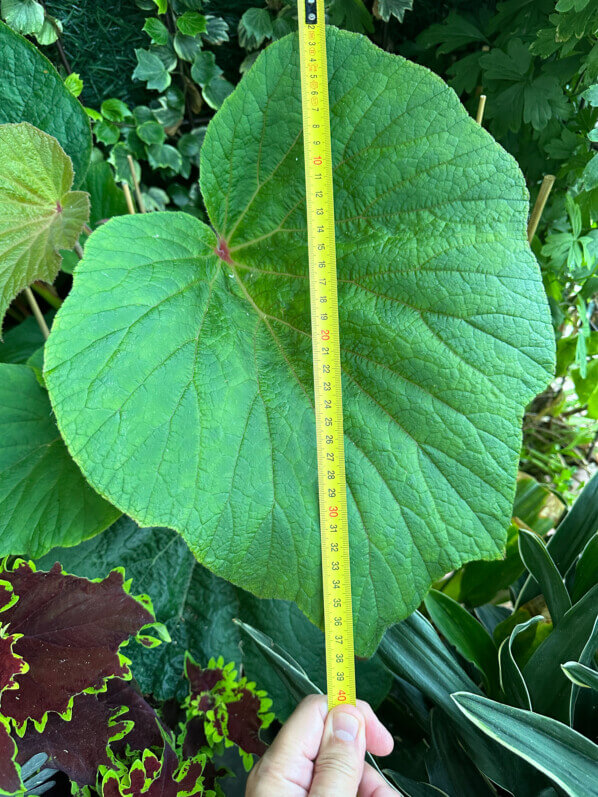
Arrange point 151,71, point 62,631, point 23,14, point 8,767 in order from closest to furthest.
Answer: point 8,767, point 62,631, point 23,14, point 151,71

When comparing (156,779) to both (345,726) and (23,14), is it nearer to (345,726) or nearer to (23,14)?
(345,726)

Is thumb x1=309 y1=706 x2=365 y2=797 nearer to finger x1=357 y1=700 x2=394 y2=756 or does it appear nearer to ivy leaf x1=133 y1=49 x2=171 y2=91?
finger x1=357 y1=700 x2=394 y2=756

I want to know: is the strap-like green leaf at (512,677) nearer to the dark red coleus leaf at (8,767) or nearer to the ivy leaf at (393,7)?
the dark red coleus leaf at (8,767)

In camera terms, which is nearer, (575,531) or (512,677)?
(512,677)

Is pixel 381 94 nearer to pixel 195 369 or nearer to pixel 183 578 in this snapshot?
pixel 195 369

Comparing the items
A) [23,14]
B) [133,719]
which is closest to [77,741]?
[133,719]

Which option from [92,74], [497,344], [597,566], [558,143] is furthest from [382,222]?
[92,74]

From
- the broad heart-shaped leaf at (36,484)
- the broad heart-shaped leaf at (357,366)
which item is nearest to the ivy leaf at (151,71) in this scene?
the broad heart-shaped leaf at (357,366)
